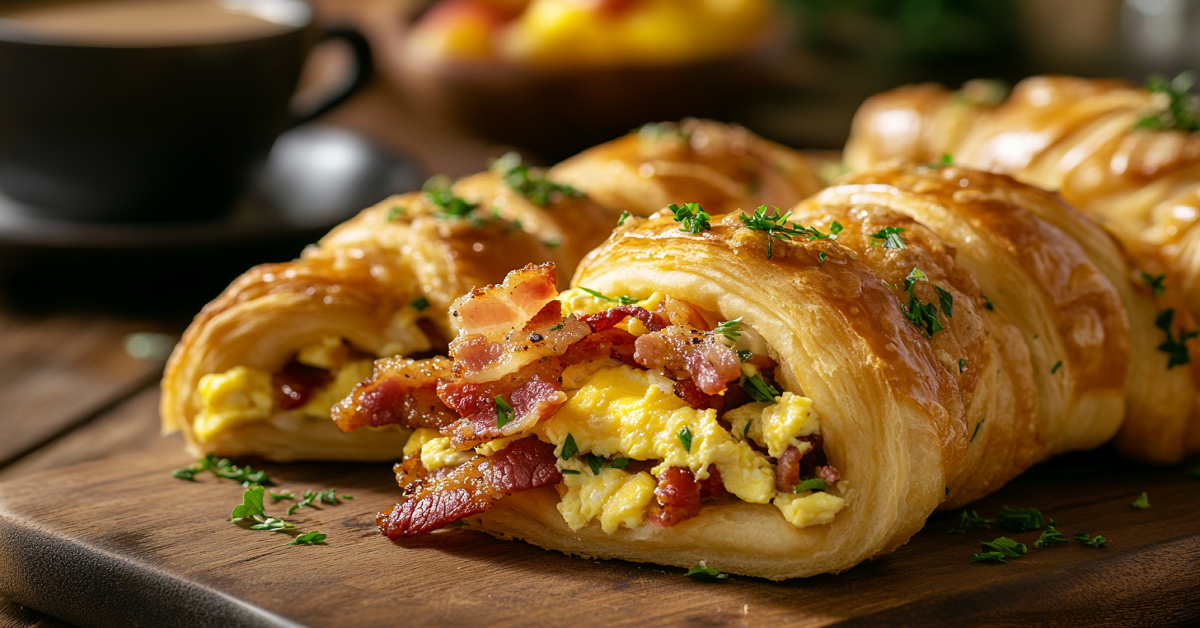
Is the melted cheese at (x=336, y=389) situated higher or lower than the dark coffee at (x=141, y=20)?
lower

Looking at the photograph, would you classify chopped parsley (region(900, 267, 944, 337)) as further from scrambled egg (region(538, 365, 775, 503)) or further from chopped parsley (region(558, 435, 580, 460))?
chopped parsley (region(558, 435, 580, 460))

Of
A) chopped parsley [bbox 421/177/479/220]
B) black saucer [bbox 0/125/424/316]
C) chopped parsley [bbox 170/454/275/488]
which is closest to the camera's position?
chopped parsley [bbox 170/454/275/488]

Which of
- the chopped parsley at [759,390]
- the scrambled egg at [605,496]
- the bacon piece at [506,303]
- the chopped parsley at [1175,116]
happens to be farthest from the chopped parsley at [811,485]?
the chopped parsley at [1175,116]

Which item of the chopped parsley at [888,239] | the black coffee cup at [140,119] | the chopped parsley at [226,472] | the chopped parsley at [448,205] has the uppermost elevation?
the black coffee cup at [140,119]

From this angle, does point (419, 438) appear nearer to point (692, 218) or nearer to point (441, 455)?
point (441, 455)

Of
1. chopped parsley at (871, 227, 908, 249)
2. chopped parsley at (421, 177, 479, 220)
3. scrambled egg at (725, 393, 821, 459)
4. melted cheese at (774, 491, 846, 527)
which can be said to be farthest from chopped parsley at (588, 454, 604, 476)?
chopped parsley at (421, 177, 479, 220)

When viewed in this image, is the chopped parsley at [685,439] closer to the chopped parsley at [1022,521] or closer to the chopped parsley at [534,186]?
the chopped parsley at [1022,521]
